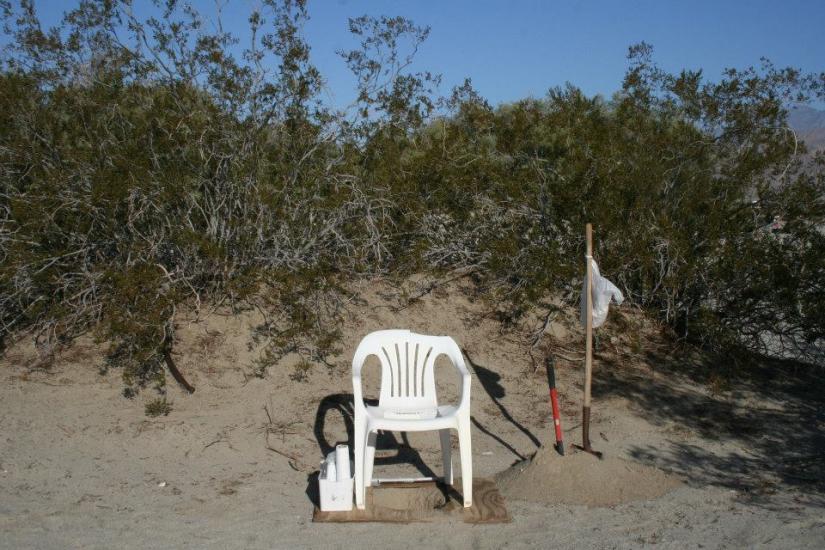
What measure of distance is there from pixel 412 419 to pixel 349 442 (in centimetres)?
→ 180

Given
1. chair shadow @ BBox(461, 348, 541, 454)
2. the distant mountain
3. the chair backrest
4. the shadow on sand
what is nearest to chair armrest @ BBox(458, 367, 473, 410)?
the chair backrest

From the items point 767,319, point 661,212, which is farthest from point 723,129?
point 767,319

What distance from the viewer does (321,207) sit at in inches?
336

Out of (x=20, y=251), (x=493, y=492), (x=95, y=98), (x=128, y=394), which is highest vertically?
(x=95, y=98)

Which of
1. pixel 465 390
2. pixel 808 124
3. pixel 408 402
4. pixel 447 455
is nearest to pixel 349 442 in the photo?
pixel 408 402

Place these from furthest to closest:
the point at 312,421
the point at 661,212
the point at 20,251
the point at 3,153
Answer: the point at 661,212, the point at 3,153, the point at 20,251, the point at 312,421

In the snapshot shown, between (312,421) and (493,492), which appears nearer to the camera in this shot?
(493,492)

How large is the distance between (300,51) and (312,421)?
3.82 metres

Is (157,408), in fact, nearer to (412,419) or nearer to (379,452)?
(379,452)

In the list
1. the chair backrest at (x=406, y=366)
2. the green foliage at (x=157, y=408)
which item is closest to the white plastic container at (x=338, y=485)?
the chair backrest at (x=406, y=366)

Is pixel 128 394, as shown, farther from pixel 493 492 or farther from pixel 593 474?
pixel 593 474

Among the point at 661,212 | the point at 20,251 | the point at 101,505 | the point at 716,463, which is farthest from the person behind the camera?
the point at 661,212

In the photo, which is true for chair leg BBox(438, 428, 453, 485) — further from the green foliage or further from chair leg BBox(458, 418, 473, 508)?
the green foliage

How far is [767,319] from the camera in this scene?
28.1 feet
